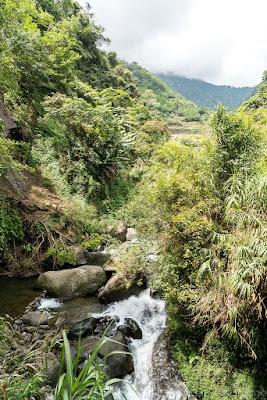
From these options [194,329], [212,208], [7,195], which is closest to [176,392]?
[194,329]

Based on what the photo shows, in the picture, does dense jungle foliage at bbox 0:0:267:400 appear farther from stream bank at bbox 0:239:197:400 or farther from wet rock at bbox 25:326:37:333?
wet rock at bbox 25:326:37:333

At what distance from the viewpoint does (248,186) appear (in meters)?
3.90

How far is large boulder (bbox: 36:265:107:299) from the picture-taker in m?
5.37

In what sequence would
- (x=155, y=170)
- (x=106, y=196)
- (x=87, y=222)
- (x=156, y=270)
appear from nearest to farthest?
(x=156, y=270) < (x=155, y=170) < (x=87, y=222) < (x=106, y=196)

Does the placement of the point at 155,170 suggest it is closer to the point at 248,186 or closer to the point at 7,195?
the point at 248,186

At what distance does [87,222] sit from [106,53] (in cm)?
2536

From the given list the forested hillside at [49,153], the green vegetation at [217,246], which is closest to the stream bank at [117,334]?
the green vegetation at [217,246]

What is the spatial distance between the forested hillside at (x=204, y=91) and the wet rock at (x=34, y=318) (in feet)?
432

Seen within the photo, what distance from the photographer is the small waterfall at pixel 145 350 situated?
3.67 metres

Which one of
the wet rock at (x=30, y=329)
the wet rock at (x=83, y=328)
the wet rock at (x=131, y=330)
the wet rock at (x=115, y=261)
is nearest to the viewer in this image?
the wet rock at (x=30, y=329)

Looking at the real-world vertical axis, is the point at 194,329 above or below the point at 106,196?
below

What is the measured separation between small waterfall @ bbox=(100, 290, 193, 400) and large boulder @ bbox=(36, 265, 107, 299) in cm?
80

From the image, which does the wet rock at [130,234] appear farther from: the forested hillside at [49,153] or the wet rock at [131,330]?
the wet rock at [131,330]

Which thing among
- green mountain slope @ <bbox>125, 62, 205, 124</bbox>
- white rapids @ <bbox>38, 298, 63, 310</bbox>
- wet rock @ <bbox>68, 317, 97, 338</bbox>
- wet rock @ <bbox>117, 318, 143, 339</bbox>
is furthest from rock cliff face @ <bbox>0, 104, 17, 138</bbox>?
green mountain slope @ <bbox>125, 62, 205, 124</bbox>
